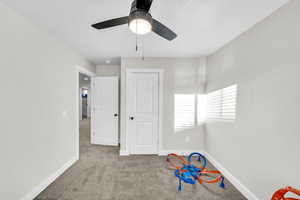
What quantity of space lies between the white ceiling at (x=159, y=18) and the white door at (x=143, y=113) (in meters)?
0.87

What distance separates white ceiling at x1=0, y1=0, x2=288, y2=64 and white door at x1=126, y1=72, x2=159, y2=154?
0.87m

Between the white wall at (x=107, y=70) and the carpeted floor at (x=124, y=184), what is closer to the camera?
the carpeted floor at (x=124, y=184)

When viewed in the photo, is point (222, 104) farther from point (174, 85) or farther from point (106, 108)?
point (106, 108)

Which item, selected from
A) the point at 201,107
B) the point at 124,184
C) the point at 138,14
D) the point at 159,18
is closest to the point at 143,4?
the point at 138,14

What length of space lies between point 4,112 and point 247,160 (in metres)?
3.14

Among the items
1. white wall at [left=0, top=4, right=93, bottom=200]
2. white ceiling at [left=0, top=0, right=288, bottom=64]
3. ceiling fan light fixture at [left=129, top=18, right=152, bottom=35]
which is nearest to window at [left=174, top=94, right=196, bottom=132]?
white ceiling at [left=0, top=0, right=288, bottom=64]

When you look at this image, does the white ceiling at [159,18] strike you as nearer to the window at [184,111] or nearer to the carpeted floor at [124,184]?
the window at [184,111]

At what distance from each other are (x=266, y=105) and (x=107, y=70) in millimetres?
3755

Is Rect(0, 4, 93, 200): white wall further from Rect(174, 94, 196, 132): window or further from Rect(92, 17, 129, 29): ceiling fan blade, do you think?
Rect(174, 94, 196, 132): window

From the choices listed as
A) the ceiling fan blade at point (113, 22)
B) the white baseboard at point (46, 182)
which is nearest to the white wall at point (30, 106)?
the white baseboard at point (46, 182)

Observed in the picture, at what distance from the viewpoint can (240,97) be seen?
1.98 metres

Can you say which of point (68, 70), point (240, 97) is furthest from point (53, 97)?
point (240, 97)

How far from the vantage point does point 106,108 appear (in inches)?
144

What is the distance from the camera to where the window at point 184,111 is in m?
3.11
